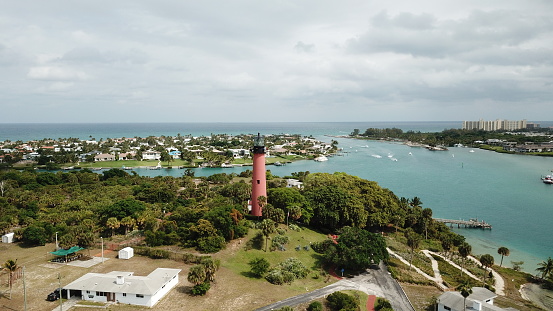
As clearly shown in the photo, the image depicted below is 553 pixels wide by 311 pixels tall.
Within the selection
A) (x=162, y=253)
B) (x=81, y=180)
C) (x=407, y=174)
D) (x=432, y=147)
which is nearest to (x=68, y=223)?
(x=162, y=253)

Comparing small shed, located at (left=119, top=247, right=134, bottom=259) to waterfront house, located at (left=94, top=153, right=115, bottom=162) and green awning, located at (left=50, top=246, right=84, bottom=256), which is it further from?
waterfront house, located at (left=94, top=153, right=115, bottom=162)

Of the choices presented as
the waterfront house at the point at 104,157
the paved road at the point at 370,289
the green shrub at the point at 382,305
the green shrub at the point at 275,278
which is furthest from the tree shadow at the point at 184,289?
the waterfront house at the point at 104,157

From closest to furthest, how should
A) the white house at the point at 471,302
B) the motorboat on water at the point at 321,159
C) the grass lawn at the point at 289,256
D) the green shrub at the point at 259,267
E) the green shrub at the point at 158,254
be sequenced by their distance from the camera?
1. the white house at the point at 471,302
2. the green shrub at the point at 259,267
3. the grass lawn at the point at 289,256
4. the green shrub at the point at 158,254
5. the motorboat on water at the point at 321,159

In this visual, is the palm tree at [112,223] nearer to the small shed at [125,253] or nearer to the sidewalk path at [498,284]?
the small shed at [125,253]

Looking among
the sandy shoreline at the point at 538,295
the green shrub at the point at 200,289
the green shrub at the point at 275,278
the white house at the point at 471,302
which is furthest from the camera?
the sandy shoreline at the point at 538,295

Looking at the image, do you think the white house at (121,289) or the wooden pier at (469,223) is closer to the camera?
the white house at (121,289)

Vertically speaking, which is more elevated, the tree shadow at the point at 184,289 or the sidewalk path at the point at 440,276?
the tree shadow at the point at 184,289

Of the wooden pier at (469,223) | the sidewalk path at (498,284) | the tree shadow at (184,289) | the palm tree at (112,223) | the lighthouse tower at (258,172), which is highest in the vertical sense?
the lighthouse tower at (258,172)

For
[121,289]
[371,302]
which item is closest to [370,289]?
[371,302]

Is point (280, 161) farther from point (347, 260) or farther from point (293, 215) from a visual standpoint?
point (347, 260)
